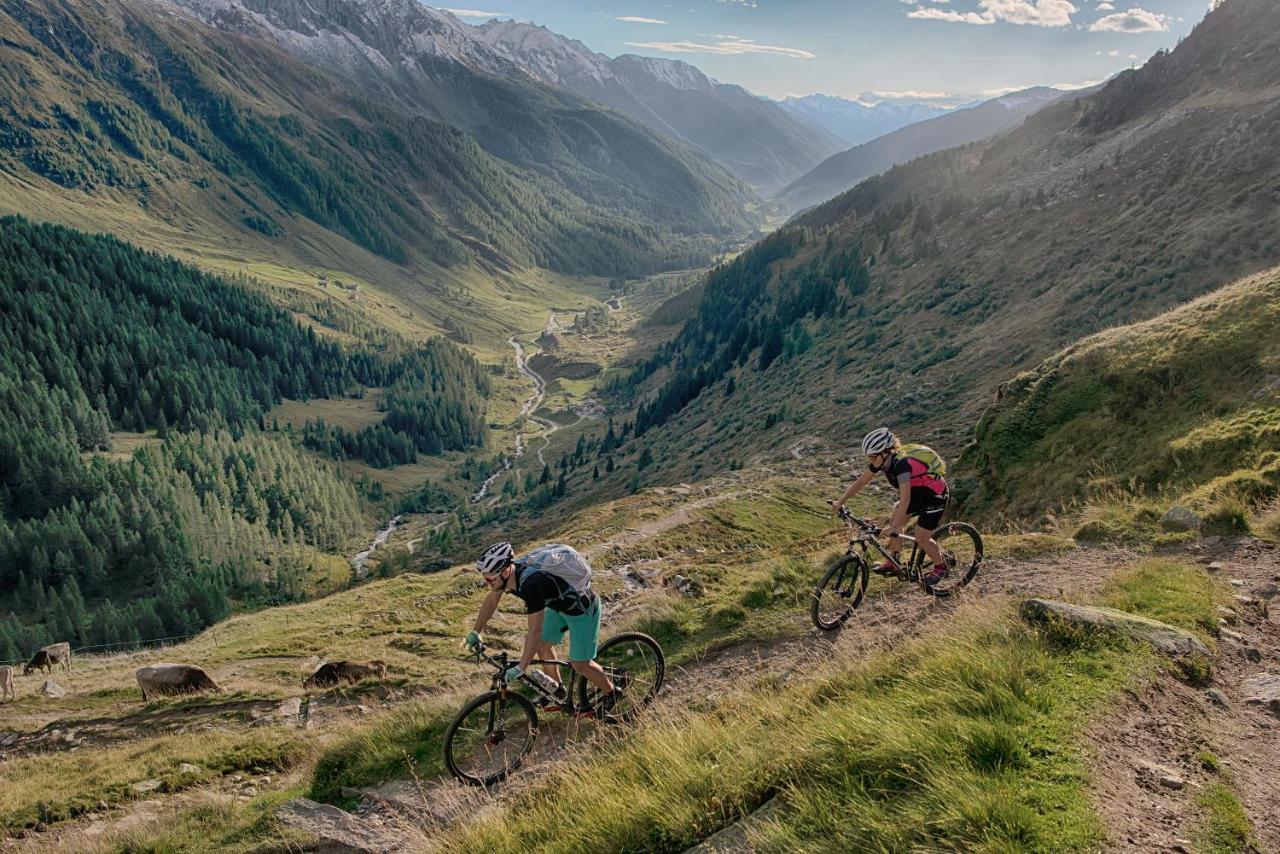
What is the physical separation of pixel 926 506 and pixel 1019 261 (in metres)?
75.0

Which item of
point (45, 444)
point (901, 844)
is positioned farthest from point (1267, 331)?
point (45, 444)

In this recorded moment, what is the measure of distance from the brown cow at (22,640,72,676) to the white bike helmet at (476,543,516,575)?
140 ft

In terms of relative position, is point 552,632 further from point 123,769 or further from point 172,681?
point 172,681

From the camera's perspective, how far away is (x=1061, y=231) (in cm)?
7488

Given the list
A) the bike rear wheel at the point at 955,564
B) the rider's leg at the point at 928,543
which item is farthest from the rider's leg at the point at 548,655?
the bike rear wheel at the point at 955,564

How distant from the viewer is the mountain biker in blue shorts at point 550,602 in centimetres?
1073

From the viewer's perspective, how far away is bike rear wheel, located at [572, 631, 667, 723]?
1188cm

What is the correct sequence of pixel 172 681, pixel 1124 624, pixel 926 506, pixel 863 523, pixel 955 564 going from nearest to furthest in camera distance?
pixel 1124 624
pixel 926 506
pixel 863 523
pixel 955 564
pixel 172 681

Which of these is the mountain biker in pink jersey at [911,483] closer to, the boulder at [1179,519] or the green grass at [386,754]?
the boulder at [1179,519]

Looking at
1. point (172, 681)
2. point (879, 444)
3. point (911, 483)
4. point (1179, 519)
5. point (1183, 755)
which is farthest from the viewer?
point (172, 681)

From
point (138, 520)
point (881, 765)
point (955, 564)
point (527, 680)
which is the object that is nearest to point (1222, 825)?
point (881, 765)

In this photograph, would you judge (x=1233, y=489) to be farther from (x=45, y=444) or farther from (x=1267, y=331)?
(x=45, y=444)

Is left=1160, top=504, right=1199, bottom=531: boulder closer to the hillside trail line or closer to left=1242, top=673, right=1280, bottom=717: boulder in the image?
the hillside trail line

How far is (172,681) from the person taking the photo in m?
25.1
